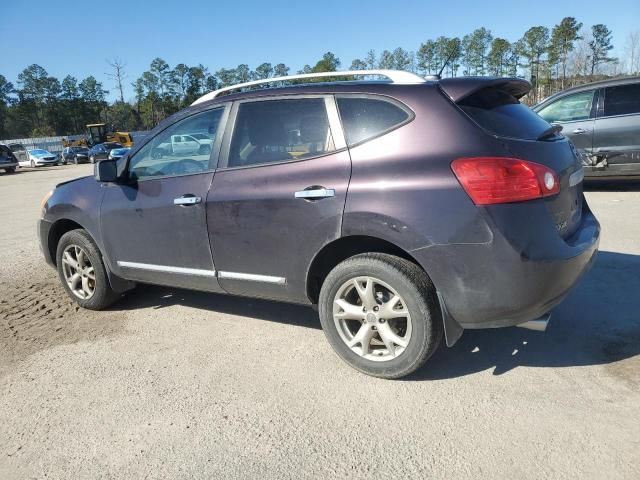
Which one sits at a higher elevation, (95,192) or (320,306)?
(95,192)

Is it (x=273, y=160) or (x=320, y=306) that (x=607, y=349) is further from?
(x=273, y=160)

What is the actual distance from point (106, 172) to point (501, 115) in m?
3.06

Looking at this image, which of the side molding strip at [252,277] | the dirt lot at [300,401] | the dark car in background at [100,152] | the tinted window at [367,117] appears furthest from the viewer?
the dark car in background at [100,152]

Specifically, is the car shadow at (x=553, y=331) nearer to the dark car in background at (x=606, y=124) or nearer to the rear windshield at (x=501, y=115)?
the rear windshield at (x=501, y=115)

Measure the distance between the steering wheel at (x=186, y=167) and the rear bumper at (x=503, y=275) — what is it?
1831 millimetres

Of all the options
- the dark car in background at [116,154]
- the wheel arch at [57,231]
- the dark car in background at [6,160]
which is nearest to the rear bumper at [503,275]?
the dark car in background at [116,154]

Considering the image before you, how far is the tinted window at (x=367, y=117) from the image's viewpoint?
9.62 feet

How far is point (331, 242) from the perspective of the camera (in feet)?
9.98

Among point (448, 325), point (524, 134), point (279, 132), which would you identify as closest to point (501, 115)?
point (524, 134)

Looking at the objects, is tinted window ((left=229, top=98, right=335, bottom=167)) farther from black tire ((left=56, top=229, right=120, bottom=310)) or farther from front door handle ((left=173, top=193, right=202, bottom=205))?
black tire ((left=56, top=229, right=120, bottom=310))

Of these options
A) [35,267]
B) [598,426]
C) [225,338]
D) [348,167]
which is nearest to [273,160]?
[348,167]

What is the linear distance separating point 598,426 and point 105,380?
9.67 ft

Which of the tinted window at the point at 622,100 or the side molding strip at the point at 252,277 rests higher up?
the tinted window at the point at 622,100

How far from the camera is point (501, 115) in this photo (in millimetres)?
2977
